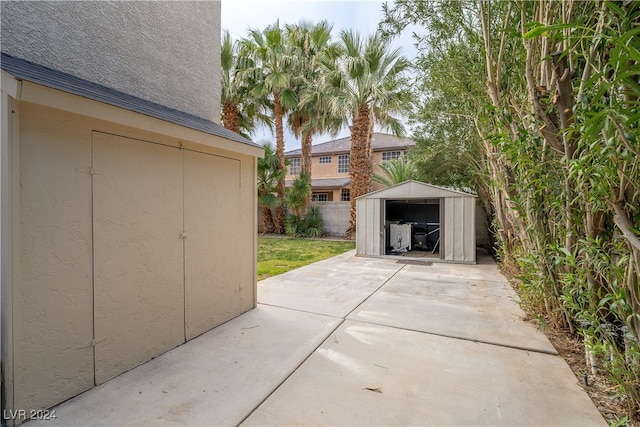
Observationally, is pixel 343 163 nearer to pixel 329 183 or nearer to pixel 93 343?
pixel 329 183

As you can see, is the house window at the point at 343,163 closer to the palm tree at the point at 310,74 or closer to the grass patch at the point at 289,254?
the palm tree at the point at 310,74

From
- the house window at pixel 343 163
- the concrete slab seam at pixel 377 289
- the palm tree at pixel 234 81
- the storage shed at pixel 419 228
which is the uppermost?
the palm tree at pixel 234 81

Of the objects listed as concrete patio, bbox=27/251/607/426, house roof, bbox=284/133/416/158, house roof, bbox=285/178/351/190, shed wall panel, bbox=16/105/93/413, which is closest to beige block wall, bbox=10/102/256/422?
shed wall panel, bbox=16/105/93/413

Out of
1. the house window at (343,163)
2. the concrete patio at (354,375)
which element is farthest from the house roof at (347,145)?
the concrete patio at (354,375)

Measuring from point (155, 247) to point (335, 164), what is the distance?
20.3 meters

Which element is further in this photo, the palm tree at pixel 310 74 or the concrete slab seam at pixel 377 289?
the palm tree at pixel 310 74

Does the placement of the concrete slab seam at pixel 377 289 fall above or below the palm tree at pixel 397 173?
below

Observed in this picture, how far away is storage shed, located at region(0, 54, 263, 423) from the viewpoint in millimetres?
2139

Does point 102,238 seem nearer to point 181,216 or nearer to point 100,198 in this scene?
point 100,198

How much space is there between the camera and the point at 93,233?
2613 mm

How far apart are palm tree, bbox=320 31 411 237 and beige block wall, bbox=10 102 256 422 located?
9.26 metres

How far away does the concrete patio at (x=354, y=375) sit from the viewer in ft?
7.48

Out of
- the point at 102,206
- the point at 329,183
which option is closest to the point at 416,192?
the point at 102,206

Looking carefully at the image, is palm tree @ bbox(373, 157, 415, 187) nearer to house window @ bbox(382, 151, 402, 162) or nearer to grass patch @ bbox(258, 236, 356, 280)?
grass patch @ bbox(258, 236, 356, 280)
